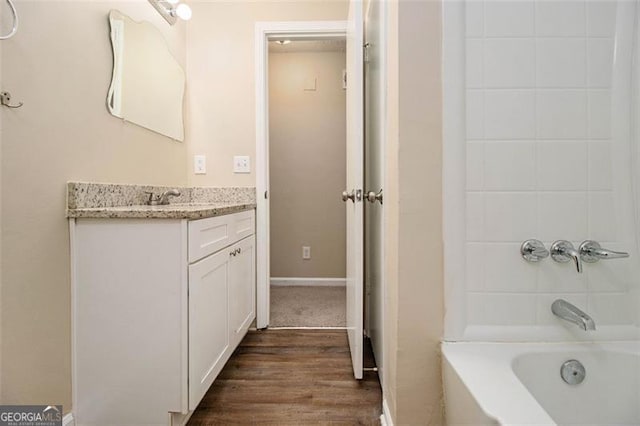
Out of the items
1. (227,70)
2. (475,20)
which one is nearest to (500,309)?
(475,20)

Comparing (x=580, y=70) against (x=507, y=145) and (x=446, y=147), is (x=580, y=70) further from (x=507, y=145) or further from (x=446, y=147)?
(x=446, y=147)

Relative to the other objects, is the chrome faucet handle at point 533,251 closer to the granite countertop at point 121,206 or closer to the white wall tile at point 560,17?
the white wall tile at point 560,17

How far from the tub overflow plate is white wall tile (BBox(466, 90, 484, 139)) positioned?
76 centimetres

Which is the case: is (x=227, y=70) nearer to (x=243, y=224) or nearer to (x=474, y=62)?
(x=243, y=224)

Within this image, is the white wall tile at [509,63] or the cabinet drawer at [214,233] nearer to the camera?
the white wall tile at [509,63]

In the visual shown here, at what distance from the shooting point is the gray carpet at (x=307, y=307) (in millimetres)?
2281

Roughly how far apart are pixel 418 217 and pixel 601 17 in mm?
885

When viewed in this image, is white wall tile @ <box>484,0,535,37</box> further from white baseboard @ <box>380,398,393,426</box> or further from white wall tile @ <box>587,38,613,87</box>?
white baseboard @ <box>380,398,393,426</box>

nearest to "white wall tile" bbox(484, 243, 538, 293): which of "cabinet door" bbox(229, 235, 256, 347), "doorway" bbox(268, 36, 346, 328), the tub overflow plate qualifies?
the tub overflow plate

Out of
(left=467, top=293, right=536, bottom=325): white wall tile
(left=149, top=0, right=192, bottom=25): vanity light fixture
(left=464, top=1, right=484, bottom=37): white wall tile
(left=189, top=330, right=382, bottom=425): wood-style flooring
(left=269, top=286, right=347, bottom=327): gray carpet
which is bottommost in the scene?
(left=189, top=330, right=382, bottom=425): wood-style flooring

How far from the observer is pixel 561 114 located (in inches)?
40.7

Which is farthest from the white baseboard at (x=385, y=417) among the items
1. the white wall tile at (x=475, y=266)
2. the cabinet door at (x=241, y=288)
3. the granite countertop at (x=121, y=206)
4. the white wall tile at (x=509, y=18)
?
the white wall tile at (x=509, y=18)

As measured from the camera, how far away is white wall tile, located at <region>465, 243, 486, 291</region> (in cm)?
104

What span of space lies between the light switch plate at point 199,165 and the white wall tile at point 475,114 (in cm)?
174
